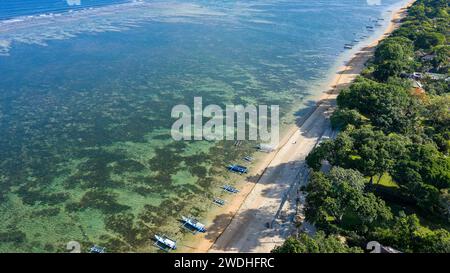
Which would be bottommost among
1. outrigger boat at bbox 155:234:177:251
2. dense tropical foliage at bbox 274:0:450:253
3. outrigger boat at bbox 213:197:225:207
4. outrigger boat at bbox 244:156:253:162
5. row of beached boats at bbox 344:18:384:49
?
outrigger boat at bbox 155:234:177:251

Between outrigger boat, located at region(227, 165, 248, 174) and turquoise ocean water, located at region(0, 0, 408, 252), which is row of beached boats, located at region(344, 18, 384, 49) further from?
outrigger boat, located at region(227, 165, 248, 174)

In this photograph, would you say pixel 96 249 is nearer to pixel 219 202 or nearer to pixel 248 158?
pixel 219 202

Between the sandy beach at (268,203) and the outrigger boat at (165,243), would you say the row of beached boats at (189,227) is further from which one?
the sandy beach at (268,203)

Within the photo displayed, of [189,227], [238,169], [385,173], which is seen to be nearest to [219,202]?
[189,227]

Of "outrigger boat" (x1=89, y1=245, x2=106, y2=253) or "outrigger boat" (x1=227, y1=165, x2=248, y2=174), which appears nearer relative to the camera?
"outrigger boat" (x1=89, y1=245, x2=106, y2=253)

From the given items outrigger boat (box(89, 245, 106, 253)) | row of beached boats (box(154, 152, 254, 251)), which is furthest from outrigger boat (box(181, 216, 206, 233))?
outrigger boat (box(89, 245, 106, 253))

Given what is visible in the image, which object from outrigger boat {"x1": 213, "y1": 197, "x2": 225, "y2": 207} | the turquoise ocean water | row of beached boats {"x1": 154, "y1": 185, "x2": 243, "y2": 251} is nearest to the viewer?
row of beached boats {"x1": 154, "y1": 185, "x2": 243, "y2": 251}

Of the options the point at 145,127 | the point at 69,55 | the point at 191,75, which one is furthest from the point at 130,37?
the point at 145,127
